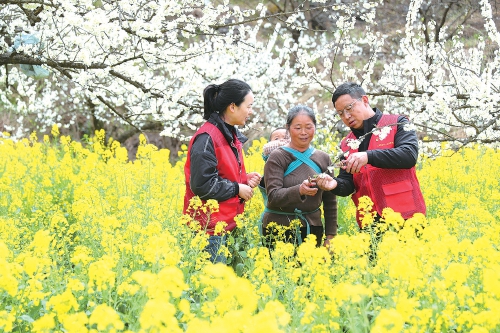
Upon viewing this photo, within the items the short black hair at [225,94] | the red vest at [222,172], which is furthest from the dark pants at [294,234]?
the short black hair at [225,94]

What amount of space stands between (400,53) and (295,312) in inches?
443

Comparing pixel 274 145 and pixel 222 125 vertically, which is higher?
pixel 222 125

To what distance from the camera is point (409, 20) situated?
5445mm

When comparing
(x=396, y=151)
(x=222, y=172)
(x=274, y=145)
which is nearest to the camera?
(x=396, y=151)

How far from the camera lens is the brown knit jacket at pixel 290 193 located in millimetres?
4273

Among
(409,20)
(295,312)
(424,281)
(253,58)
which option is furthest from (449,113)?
(253,58)

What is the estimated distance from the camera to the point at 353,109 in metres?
4.11

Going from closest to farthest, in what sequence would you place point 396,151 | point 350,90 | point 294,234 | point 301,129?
1. point 396,151
2. point 350,90
3. point 301,129
4. point 294,234

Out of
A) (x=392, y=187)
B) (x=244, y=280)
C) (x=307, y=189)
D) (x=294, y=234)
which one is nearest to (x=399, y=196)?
(x=392, y=187)

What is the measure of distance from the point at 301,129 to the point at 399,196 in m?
0.84

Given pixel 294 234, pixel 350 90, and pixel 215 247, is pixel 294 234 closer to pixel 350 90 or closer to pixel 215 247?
pixel 215 247

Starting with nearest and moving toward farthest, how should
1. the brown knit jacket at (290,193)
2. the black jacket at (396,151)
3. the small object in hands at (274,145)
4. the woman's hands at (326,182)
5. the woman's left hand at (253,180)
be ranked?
the black jacket at (396,151), the woman's hands at (326,182), the brown knit jacket at (290,193), the woman's left hand at (253,180), the small object in hands at (274,145)

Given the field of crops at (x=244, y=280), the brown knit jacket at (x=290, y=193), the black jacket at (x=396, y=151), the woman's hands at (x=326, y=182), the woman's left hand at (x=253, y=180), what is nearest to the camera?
the field of crops at (x=244, y=280)

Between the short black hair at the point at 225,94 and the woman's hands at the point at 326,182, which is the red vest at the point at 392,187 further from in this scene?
the short black hair at the point at 225,94
